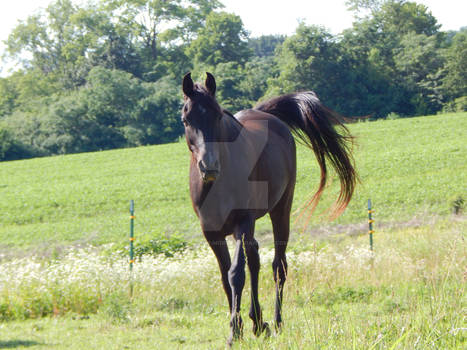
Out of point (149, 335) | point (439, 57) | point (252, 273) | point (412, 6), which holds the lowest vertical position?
point (149, 335)

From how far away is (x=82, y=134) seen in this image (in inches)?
2025

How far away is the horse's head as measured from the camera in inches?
141

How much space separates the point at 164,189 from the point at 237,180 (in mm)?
22624

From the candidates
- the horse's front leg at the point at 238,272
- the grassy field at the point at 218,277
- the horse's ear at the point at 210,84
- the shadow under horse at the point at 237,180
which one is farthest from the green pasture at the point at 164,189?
the horse's ear at the point at 210,84

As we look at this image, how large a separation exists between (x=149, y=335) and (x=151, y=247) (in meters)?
6.42

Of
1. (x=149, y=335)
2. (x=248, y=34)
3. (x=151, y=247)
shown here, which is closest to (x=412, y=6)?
(x=248, y=34)

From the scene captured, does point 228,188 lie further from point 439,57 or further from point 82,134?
point 439,57

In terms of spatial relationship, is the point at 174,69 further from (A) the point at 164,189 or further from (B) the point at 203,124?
(B) the point at 203,124

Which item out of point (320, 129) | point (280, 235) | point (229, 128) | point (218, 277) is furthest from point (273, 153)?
point (218, 277)

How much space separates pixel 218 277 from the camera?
312 inches

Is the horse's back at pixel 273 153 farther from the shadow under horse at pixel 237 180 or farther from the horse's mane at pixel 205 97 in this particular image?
the horse's mane at pixel 205 97

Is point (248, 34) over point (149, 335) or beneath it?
over

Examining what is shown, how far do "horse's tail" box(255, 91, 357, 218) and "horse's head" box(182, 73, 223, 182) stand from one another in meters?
2.31

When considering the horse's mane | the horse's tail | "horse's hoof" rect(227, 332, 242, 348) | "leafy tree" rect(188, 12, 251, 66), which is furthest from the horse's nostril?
"leafy tree" rect(188, 12, 251, 66)
